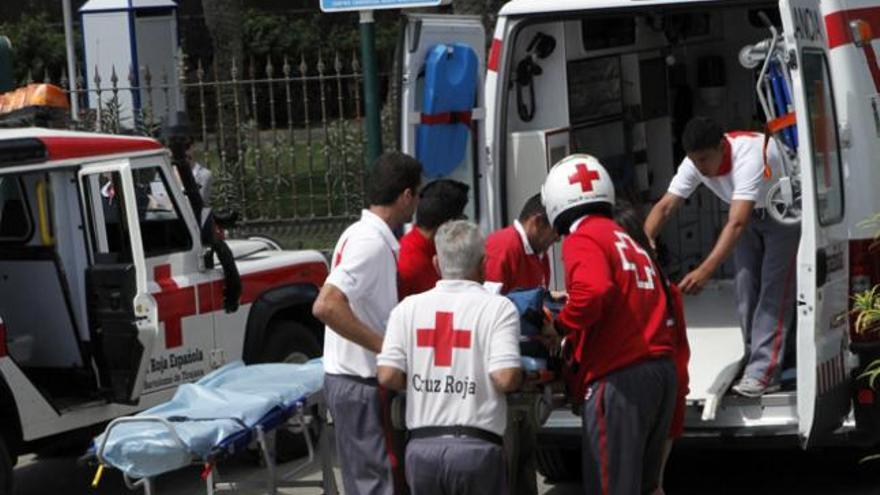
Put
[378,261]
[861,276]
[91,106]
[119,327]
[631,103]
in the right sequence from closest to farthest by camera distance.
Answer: [378,261] → [861,276] → [119,327] → [631,103] → [91,106]

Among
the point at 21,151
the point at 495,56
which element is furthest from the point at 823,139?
the point at 21,151

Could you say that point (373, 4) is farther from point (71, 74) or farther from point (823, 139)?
point (71, 74)


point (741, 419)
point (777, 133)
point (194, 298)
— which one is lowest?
point (741, 419)

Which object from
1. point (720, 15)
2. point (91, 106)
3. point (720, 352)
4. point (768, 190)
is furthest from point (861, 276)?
point (91, 106)

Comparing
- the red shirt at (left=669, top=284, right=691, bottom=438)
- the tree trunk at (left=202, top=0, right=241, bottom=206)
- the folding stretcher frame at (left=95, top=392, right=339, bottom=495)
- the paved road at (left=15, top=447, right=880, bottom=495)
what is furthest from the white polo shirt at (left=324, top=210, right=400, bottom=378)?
the tree trunk at (left=202, top=0, right=241, bottom=206)

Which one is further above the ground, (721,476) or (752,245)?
(752,245)

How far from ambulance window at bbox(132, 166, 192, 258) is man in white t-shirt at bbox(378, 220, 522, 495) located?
3.63 m

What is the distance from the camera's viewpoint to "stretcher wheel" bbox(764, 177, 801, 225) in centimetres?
800

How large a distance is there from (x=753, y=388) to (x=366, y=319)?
242 cm

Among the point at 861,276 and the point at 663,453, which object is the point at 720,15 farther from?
the point at 663,453

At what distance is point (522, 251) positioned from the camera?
765 centimetres

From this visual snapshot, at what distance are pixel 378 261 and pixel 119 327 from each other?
8.96 ft

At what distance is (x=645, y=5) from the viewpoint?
827 cm

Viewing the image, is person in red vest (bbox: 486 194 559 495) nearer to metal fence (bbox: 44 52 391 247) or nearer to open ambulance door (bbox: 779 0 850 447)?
open ambulance door (bbox: 779 0 850 447)
